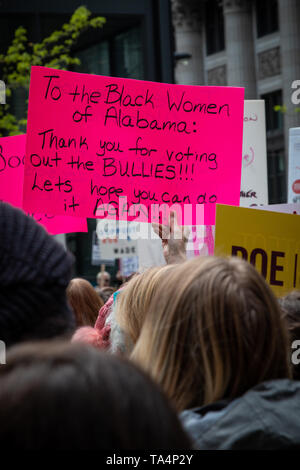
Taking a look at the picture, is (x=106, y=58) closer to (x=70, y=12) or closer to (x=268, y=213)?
(x=70, y=12)

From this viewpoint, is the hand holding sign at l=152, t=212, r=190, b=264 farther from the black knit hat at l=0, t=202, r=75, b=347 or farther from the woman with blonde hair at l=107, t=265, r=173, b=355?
the black knit hat at l=0, t=202, r=75, b=347

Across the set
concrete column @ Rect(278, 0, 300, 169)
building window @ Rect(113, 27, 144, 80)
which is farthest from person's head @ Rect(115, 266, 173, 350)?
concrete column @ Rect(278, 0, 300, 169)

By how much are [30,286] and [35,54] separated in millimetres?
10926

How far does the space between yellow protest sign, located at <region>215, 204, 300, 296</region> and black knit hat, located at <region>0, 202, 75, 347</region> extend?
5.52 ft

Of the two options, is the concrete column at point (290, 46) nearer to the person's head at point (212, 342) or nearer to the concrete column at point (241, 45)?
the concrete column at point (241, 45)

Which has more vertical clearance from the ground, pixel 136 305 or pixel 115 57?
pixel 115 57

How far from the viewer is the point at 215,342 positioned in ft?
5.34

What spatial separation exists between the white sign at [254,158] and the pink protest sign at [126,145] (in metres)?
0.78

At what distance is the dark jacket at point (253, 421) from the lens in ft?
4.78

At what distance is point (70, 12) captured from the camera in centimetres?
1164

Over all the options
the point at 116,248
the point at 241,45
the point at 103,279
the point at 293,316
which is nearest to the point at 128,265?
the point at 103,279

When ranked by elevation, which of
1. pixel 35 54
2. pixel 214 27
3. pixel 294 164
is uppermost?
pixel 214 27

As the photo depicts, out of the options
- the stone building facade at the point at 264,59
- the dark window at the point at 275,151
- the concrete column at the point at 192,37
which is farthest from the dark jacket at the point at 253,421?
the concrete column at the point at 192,37

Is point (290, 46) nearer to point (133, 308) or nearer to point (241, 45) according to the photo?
point (241, 45)
